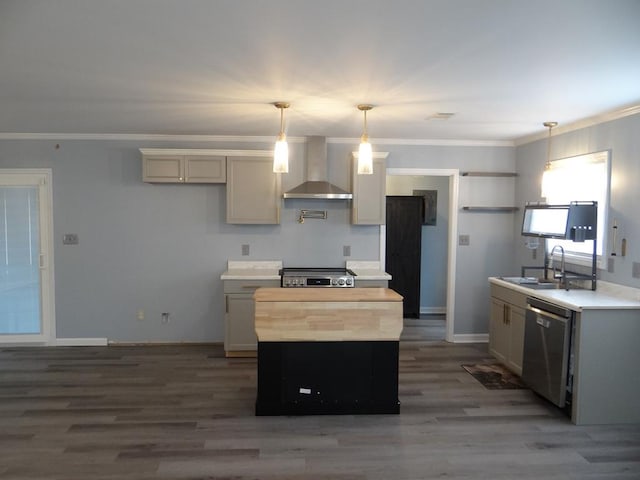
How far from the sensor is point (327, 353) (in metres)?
3.43

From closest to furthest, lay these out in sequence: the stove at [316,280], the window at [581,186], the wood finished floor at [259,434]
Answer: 1. the wood finished floor at [259,434]
2. the window at [581,186]
3. the stove at [316,280]

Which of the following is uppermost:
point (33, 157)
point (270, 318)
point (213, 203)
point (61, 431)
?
point (33, 157)

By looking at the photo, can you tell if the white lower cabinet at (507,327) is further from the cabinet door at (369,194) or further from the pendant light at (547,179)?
the cabinet door at (369,194)

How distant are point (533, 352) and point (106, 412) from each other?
3.47 metres

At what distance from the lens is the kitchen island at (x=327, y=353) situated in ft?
11.1

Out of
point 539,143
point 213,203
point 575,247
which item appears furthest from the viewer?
point 213,203

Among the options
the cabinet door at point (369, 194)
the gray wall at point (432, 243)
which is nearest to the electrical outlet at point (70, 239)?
the cabinet door at point (369, 194)

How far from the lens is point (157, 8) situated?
201 cm

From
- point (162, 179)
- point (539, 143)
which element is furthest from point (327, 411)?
point (539, 143)

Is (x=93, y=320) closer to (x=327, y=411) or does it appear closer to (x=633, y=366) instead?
(x=327, y=411)

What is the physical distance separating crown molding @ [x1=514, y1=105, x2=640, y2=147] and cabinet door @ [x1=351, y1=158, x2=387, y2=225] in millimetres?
1679

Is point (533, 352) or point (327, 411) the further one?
point (533, 352)

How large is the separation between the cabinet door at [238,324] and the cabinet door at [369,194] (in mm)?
1563

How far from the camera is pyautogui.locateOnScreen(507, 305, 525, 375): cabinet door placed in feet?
13.7
